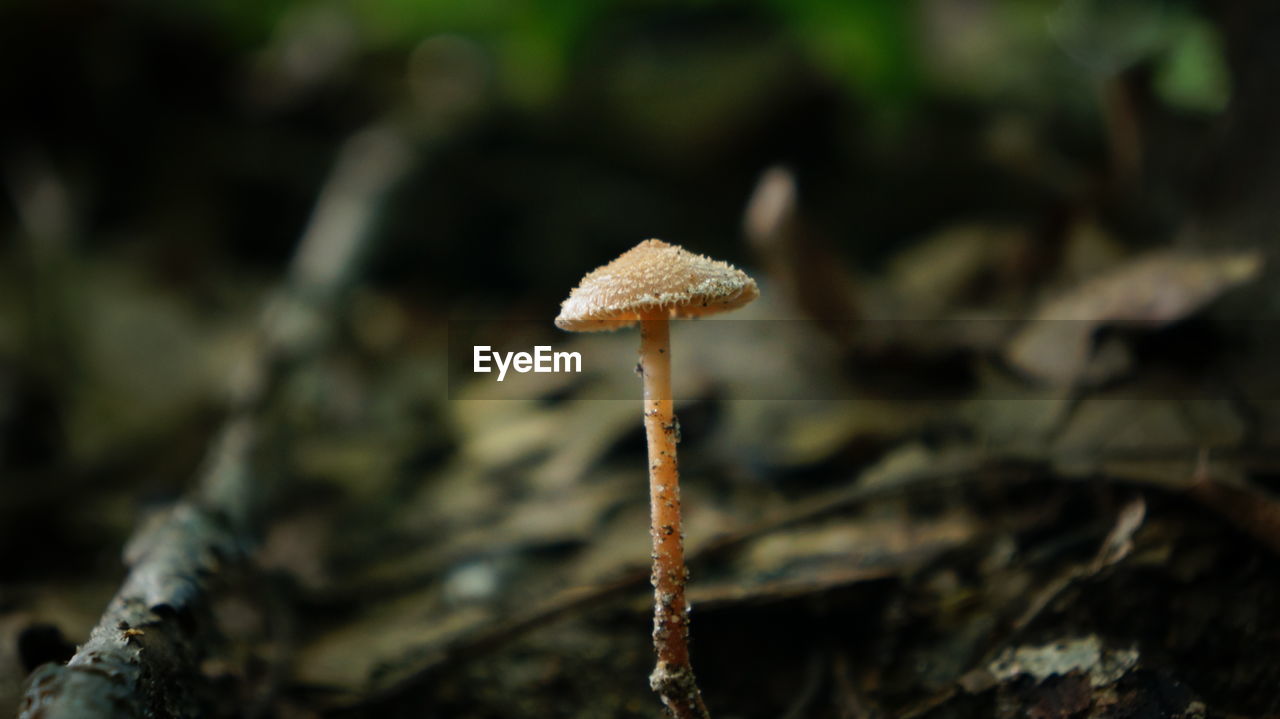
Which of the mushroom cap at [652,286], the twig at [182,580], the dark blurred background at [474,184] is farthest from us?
the dark blurred background at [474,184]

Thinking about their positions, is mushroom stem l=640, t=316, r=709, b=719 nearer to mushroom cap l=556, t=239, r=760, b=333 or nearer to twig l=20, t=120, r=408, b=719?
mushroom cap l=556, t=239, r=760, b=333

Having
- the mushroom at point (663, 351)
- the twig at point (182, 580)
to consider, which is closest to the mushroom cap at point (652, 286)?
the mushroom at point (663, 351)

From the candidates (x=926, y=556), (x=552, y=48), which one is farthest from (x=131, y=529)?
(x=552, y=48)

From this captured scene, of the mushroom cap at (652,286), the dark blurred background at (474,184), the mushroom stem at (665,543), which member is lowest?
the mushroom stem at (665,543)

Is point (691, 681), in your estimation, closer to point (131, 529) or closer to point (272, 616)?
point (272, 616)

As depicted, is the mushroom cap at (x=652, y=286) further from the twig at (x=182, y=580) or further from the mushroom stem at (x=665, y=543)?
the twig at (x=182, y=580)

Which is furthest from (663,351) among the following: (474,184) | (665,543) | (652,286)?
(474,184)
